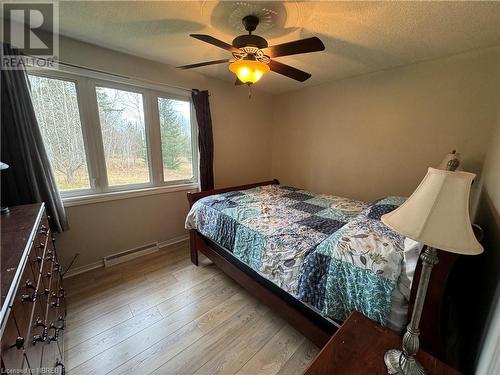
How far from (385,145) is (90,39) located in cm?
335

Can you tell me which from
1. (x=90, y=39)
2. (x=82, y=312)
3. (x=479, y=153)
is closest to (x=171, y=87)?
(x=90, y=39)

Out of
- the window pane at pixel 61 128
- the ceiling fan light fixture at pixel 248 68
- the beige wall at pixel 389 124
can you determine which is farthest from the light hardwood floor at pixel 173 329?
the beige wall at pixel 389 124

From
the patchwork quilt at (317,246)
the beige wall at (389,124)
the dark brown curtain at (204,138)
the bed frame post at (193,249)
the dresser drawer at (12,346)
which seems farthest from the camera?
the dark brown curtain at (204,138)

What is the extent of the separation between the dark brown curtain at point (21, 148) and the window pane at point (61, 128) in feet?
0.48

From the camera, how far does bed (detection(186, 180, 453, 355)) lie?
989 millimetres

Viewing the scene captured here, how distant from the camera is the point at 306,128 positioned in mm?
3291

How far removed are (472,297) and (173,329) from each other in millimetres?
1945

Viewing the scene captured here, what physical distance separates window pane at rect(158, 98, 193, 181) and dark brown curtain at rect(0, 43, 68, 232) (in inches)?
44.9

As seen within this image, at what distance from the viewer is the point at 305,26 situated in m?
1.61

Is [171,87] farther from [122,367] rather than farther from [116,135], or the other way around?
[122,367]

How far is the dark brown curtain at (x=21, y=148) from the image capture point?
5.23 feet

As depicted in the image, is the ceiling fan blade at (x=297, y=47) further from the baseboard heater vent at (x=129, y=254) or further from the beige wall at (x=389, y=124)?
the baseboard heater vent at (x=129, y=254)

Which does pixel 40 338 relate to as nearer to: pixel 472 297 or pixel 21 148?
pixel 21 148

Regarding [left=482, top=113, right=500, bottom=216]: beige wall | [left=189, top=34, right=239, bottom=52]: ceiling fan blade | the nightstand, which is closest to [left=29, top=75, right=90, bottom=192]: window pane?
[left=189, top=34, right=239, bottom=52]: ceiling fan blade
